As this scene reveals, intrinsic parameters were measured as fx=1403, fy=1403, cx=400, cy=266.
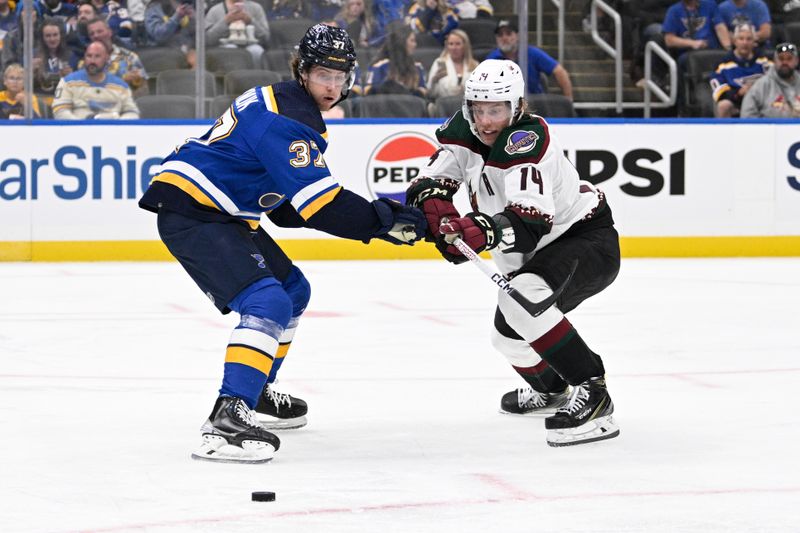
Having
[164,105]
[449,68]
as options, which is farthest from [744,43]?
[164,105]

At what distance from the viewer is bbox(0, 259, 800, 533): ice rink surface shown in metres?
2.93

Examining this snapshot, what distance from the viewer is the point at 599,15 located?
9672mm

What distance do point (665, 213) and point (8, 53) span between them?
445 centimetres

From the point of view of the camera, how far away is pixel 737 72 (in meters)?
9.72

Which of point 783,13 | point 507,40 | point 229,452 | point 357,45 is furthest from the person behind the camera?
point 783,13

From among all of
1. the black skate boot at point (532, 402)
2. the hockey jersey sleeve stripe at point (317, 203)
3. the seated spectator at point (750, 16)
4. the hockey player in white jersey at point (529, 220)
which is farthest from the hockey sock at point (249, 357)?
the seated spectator at point (750, 16)

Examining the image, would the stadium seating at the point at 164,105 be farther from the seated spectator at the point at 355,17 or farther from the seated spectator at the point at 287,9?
the seated spectator at the point at 355,17

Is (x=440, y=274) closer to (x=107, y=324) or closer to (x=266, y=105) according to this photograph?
(x=107, y=324)

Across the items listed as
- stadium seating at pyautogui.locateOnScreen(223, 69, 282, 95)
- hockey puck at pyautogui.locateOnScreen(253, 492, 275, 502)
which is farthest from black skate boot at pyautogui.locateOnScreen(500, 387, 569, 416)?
stadium seating at pyautogui.locateOnScreen(223, 69, 282, 95)

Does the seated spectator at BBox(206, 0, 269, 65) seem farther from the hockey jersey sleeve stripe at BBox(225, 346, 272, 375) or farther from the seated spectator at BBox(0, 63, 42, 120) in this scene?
the hockey jersey sleeve stripe at BBox(225, 346, 272, 375)

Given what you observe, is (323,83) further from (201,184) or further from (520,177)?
(520,177)

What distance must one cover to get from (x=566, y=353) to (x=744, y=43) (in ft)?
21.6

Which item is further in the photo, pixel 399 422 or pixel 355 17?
pixel 355 17

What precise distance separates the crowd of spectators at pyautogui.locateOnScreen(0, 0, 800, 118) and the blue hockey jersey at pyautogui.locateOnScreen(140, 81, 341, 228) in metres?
5.53
